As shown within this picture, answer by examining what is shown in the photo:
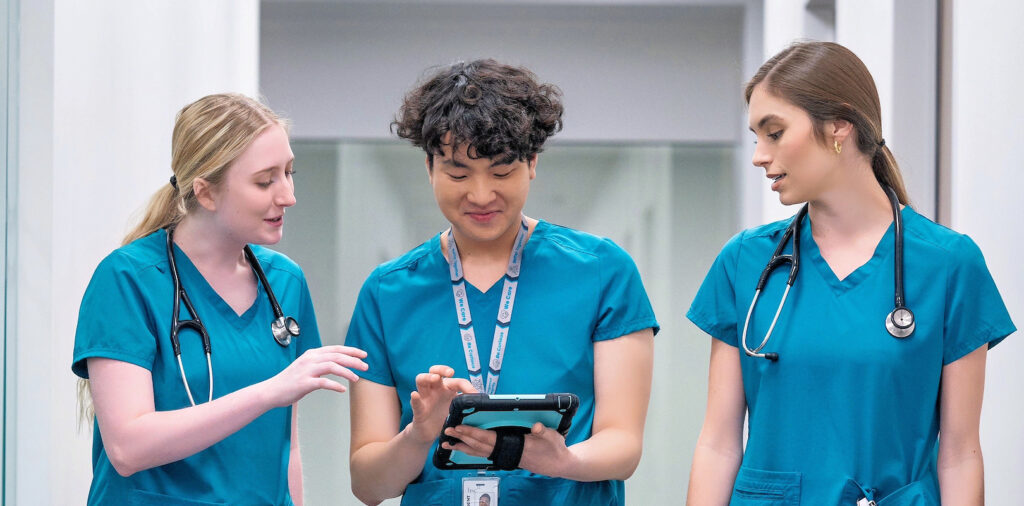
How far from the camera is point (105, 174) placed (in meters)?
2.98

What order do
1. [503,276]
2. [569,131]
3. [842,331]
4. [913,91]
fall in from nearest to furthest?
[842,331], [503,276], [913,91], [569,131]

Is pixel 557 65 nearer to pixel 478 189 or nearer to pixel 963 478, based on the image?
pixel 478 189

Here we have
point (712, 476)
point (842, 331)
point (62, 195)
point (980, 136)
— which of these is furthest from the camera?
point (980, 136)

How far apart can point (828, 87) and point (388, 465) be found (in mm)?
1015

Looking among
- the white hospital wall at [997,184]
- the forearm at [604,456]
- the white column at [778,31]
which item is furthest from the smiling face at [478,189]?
the white column at [778,31]

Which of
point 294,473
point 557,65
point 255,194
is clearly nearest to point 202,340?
point 255,194

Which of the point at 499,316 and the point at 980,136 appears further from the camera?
the point at 980,136

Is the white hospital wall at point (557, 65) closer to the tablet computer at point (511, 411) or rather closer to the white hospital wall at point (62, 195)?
the white hospital wall at point (62, 195)

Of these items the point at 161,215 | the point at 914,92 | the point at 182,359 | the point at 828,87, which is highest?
the point at 914,92

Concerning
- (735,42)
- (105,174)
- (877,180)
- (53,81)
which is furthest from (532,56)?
(877,180)

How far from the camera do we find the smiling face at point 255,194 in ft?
6.89

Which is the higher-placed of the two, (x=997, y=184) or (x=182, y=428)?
(x=997, y=184)

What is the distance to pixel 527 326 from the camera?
212cm

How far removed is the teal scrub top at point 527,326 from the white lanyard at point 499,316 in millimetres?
12
